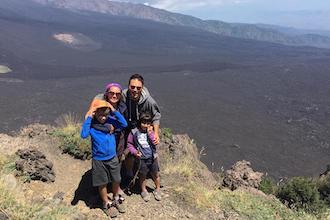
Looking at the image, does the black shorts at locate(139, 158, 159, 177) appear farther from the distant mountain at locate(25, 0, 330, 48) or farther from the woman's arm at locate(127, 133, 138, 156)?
the distant mountain at locate(25, 0, 330, 48)

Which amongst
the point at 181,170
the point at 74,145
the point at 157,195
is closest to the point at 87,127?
the point at 157,195

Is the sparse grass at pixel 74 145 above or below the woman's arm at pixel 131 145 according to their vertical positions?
below

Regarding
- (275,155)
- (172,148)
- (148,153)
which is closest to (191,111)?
(275,155)

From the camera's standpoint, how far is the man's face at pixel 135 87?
559cm

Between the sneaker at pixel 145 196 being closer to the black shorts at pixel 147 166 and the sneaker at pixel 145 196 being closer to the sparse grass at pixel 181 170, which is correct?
the black shorts at pixel 147 166

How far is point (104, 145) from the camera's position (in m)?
5.47

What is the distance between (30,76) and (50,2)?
12668 cm

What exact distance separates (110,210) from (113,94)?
143 centimetres

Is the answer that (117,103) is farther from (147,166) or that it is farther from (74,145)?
(74,145)

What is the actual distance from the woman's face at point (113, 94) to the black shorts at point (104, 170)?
710 mm

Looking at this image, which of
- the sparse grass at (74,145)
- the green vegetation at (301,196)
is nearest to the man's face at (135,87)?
the sparse grass at (74,145)

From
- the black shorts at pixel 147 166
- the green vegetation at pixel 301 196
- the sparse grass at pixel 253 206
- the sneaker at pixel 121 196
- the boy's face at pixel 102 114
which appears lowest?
the green vegetation at pixel 301 196

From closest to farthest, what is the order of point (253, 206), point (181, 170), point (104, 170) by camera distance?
point (104, 170) → point (253, 206) → point (181, 170)

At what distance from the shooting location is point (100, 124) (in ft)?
17.9
